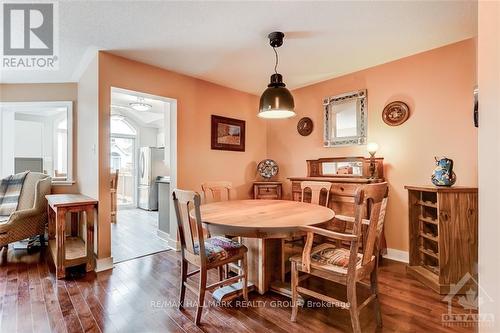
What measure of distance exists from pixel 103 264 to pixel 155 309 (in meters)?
1.14

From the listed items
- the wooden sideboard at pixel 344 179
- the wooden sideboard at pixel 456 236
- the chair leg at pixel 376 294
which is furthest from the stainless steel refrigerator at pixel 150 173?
the wooden sideboard at pixel 456 236

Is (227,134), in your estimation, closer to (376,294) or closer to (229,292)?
(229,292)

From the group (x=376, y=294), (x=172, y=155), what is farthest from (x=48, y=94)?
(x=376, y=294)

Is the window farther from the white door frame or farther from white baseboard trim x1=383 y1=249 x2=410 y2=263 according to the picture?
white baseboard trim x1=383 y1=249 x2=410 y2=263

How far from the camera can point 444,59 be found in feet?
8.86

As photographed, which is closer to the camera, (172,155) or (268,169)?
(172,155)

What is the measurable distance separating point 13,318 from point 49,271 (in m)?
0.96

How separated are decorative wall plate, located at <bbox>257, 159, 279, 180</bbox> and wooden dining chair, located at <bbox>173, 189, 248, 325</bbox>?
7.29ft

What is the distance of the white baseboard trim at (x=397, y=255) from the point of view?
117 inches

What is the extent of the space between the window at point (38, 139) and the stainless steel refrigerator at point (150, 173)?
7.81 feet

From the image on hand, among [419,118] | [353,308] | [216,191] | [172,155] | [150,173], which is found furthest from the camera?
[150,173]

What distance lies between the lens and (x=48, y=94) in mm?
3742
